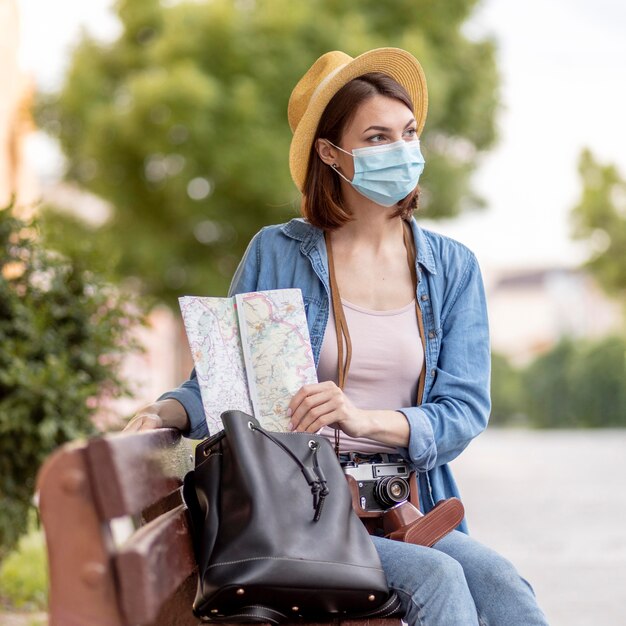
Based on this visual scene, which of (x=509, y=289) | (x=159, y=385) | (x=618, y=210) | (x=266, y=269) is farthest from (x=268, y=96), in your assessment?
(x=509, y=289)

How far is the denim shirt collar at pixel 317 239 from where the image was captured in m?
3.05

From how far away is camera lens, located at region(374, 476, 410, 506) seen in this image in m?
2.71

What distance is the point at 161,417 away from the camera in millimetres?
2611

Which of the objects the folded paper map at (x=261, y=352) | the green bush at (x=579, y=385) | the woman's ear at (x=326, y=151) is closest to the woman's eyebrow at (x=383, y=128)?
the woman's ear at (x=326, y=151)

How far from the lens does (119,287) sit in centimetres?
635

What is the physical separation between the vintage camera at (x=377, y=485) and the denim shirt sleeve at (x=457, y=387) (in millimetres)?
69

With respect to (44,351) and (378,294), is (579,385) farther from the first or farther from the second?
(378,294)

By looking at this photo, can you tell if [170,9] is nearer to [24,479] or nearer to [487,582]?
[24,479]

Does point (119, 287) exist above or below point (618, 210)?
above

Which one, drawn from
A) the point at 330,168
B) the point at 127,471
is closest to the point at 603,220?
the point at 330,168

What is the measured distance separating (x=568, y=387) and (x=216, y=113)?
13938 mm

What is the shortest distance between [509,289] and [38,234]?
71.3 meters

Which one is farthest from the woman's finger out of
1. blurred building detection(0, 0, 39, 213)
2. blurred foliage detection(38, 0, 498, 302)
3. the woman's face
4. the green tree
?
the green tree

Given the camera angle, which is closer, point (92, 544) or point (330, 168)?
point (92, 544)
